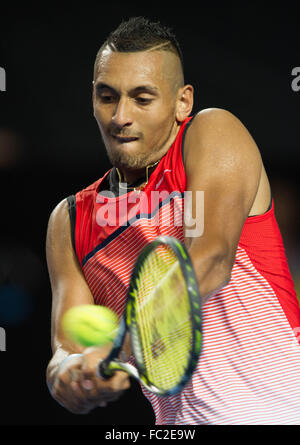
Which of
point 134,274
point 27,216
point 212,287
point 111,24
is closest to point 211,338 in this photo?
point 212,287

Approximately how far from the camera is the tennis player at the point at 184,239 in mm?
1140

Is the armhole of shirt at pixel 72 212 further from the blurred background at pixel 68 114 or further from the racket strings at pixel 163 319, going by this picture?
the blurred background at pixel 68 114

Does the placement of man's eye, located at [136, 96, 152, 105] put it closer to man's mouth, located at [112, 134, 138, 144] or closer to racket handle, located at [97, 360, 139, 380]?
man's mouth, located at [112, 134, 138, 144]

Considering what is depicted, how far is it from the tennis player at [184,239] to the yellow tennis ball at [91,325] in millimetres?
38

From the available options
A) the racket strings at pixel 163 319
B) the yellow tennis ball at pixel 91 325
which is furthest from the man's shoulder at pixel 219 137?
the yellow tennis ball at pixel 91 325

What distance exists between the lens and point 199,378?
1.23 metres

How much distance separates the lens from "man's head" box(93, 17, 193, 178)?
1320 millimetres

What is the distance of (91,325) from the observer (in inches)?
47.4

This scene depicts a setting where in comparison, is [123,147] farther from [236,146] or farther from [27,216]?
[27,216]

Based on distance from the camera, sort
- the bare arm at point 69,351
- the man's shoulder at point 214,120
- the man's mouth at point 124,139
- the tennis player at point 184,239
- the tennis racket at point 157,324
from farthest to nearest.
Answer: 1. the man's mouth at point 124,139
2. the man's shoulder at point 214,120
3. the tennis player at point 184,239
4. the bare arm at point 69,351
5. the tennis racket at point 157,324

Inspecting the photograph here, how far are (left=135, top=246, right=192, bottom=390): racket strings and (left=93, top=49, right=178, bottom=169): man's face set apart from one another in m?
0.35

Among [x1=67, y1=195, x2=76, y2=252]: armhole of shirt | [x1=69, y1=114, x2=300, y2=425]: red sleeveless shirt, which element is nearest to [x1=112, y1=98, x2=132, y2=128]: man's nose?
[x1=69, y1=114, x2=300, y2=425]: red sleeveless shirt

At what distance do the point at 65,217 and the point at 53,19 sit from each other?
46.4 inches

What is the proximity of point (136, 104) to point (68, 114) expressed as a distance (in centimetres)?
114
